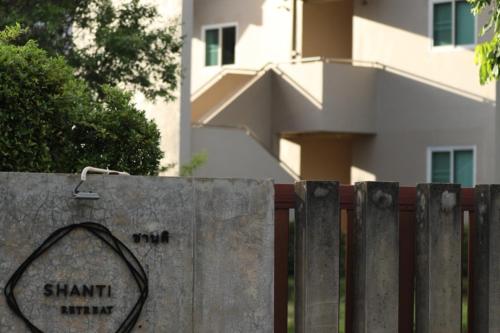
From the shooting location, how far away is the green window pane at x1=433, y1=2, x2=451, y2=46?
24.5 metres

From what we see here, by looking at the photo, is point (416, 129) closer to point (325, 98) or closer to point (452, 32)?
point (325, 98)

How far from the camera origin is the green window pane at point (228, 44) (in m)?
27.9

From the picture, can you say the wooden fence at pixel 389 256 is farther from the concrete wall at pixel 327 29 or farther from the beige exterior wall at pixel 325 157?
the concrete wall at pixel 327 29

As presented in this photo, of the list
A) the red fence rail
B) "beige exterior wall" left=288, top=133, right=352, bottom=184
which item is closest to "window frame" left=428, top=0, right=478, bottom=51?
"beige exterior wall" left=288, top=133, right=352, bottom=184

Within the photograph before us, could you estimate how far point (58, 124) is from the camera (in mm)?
9250

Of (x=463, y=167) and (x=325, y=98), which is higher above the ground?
(x=325, y=98)

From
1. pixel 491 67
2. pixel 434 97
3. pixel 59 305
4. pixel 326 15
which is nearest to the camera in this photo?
pixel 59 305

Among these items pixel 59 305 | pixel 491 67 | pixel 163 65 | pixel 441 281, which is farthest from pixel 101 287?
pixel 163 65

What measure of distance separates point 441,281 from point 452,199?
0.63m

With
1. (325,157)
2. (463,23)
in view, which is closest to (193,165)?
(325,157)

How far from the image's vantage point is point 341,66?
25219 millimetres

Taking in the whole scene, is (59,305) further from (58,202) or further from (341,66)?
(341,66)

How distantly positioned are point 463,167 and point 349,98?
2.97 metres

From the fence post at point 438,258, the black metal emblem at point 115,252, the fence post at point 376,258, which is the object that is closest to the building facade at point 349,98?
the fence post at point 438,258
